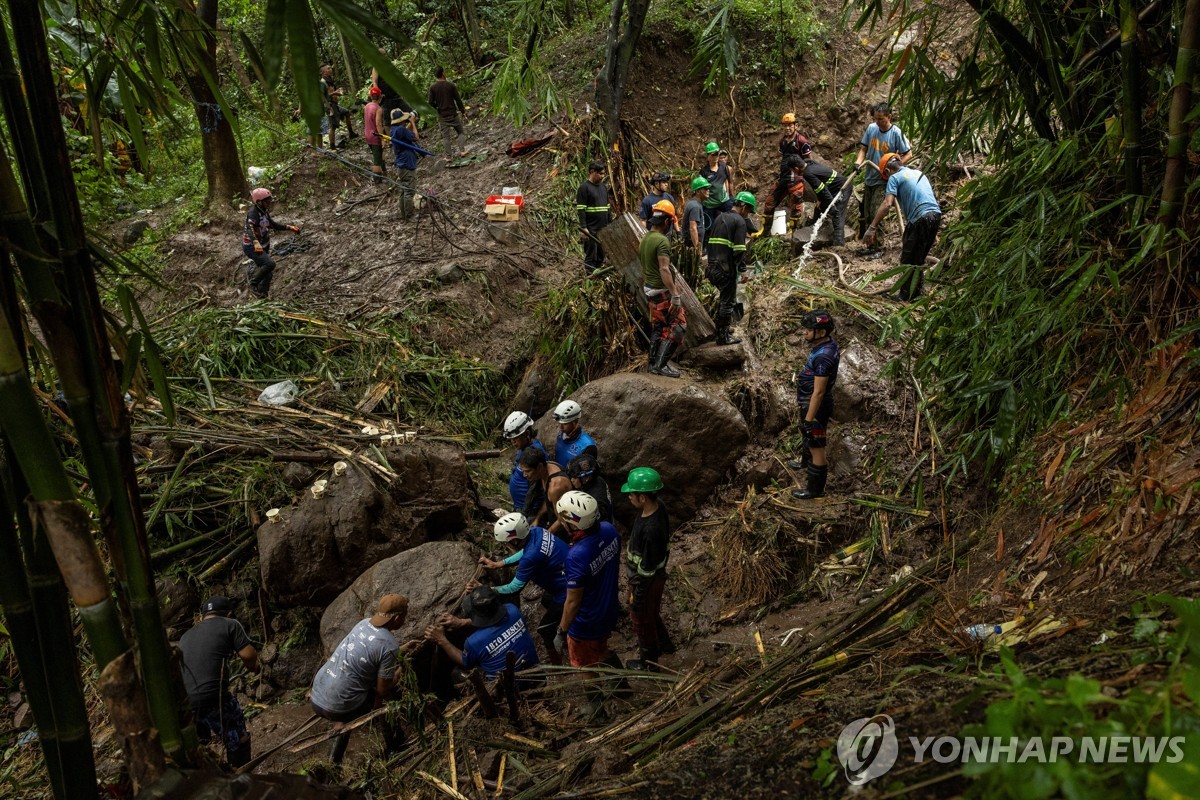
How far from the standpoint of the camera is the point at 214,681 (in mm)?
4758

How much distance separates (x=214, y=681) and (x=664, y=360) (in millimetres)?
4583

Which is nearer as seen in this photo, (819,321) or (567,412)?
(819,321)

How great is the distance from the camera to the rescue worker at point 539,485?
6093 mm

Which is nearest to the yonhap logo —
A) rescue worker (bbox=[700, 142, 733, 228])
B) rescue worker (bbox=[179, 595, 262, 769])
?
rescue worker (bbox=[179, 595, 262, 769])

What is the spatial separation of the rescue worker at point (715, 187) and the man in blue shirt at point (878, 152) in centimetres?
159

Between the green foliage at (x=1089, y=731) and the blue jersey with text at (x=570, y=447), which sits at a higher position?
the green foliage at (x=1089, y=731)

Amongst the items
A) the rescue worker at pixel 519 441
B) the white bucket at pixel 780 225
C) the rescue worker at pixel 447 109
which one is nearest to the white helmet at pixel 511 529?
the rescue worker at pixel 519 441

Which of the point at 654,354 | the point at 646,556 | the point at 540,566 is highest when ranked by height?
the point at 654,354

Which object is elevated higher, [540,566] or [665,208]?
[665,208]

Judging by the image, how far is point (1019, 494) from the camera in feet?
13.2

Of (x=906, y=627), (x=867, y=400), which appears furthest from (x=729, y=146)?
(x=906, y=627)

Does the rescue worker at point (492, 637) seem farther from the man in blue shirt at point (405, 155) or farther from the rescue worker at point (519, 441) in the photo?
the man in blue shirt at point (405, 155)

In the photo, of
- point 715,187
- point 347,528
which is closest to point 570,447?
point 347,528

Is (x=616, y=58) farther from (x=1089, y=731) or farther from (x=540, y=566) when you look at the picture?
(x=1089, y=731)
